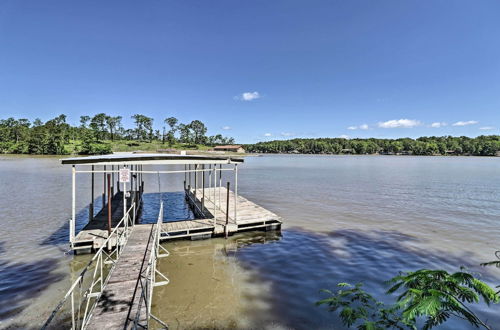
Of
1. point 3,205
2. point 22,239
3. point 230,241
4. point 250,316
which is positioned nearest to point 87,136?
point 3,205

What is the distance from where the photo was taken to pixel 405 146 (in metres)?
167

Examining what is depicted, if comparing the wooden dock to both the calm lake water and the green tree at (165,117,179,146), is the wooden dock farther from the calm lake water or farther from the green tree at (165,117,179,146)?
the green tree at (165,117,179,146)

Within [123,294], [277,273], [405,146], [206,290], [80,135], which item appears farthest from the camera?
[405,146]

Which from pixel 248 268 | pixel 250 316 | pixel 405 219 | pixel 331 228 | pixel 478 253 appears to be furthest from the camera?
pixel 405 219

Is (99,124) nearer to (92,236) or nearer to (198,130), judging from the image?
(198,130)

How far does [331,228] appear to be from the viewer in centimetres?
1550

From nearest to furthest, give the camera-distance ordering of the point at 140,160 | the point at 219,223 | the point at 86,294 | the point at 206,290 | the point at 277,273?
the point at 86,294 → the point at 206,290 → the point at 277,273 → the point at 140,160 → the point at 219,223

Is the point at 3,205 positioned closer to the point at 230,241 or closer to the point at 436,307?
the point at 230,241

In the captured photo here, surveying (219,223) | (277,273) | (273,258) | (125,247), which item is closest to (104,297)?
(125,247)

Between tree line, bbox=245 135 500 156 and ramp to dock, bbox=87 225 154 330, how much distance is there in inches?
6851

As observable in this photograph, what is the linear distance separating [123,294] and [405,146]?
190m

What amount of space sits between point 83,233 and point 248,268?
23.4ft

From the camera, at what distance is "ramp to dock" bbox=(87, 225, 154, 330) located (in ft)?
18.2

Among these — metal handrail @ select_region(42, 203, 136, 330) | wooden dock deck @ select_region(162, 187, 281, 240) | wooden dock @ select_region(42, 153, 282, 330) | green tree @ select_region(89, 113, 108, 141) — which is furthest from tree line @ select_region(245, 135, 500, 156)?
metal handrail @ select_region(42, 203, 136, 330)
